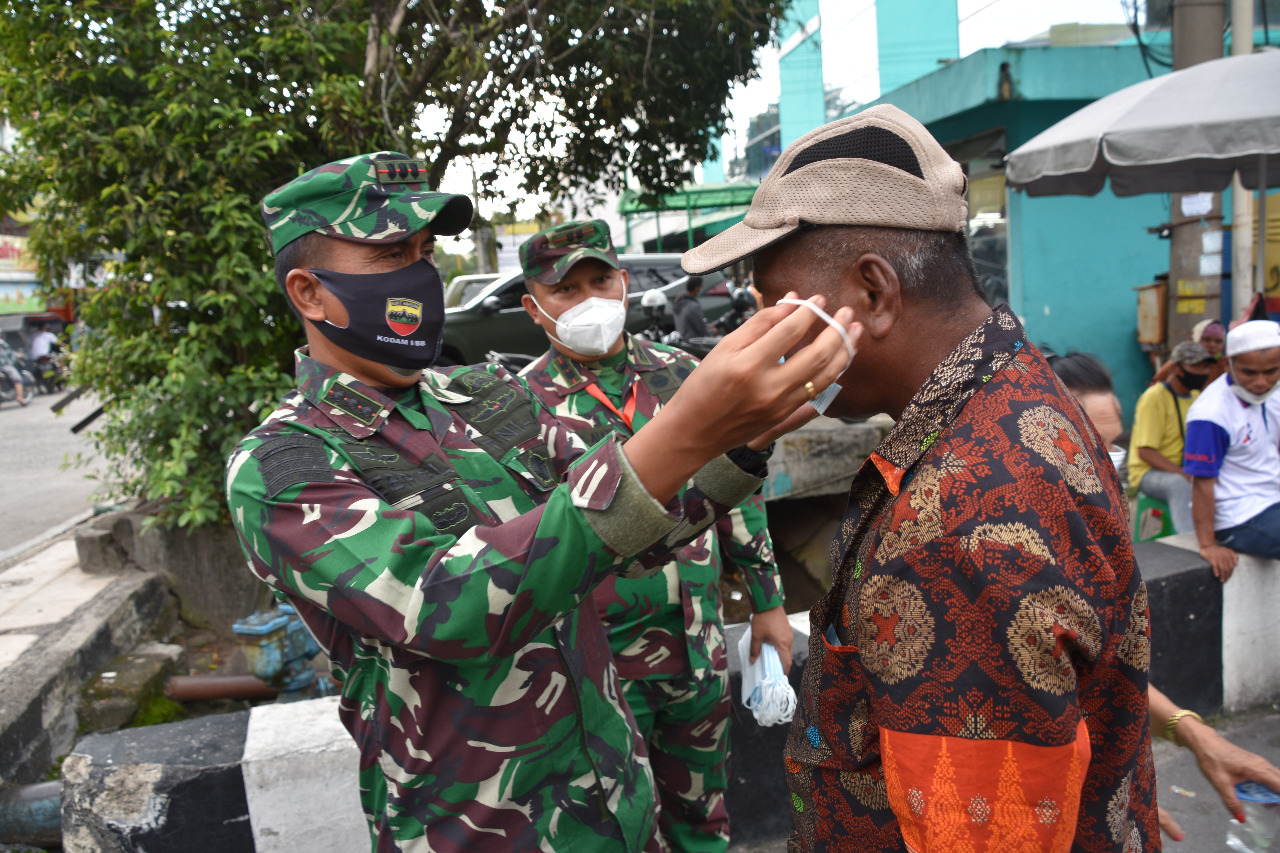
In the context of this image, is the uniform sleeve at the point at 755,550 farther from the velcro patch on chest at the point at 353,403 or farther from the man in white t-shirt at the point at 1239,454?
the man in white t-shirt at the point at 1239,454

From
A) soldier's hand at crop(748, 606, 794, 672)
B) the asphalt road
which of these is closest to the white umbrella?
soldier's hand at crop(748, 606, 794, 672)

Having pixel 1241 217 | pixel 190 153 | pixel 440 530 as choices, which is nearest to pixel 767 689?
pixel 440 530

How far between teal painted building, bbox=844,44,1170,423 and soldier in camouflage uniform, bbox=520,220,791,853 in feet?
24.6

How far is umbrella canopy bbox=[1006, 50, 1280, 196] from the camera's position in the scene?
4680 mm

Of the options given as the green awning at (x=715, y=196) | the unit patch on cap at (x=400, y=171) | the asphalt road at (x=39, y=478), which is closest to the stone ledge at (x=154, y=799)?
the unit patch on cap at (x=400, y=171)

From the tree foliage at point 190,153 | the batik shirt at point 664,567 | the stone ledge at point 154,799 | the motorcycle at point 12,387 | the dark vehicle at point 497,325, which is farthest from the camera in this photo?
the motorcycle at point 12,387

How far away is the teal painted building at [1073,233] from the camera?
29.8 ft

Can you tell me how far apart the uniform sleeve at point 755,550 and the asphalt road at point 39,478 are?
4034 mm

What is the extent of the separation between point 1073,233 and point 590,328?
8.08 meters

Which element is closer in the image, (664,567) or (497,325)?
(664,567)

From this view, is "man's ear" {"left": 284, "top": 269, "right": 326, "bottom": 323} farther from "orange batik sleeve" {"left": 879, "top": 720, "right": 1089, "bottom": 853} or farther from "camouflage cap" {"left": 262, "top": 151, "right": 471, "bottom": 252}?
"orange batik sleeve" {"left": 879, "top": 720, "right": 1089, "bottom": 853}

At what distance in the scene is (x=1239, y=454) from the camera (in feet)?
13.3

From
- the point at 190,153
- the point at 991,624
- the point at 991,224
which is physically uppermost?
the point at 190,153

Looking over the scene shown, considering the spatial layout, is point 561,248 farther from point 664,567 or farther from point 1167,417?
point 1167,417
